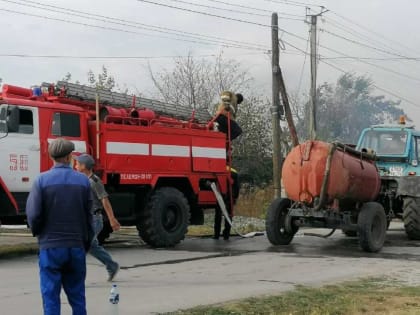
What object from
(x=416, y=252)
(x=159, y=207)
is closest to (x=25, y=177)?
(x=159, y=207)

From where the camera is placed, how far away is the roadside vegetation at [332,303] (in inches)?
286

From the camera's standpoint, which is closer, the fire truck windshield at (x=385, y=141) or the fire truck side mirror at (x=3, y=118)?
the fire truck side mirror at (x=3, y=118)

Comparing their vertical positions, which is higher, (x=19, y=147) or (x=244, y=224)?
(x=19, y=147)

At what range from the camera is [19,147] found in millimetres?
12039

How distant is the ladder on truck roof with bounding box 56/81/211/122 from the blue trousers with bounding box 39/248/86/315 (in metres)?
8.05

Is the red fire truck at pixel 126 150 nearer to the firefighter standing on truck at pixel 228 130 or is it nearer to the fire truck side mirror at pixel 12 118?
the fire truck side mirror at pixel 12 118

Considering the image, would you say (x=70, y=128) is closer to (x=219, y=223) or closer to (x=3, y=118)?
(x=3, y=118)

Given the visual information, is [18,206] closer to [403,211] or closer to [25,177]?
[25,177]

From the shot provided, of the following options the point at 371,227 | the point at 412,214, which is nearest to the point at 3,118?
the point at 371,227

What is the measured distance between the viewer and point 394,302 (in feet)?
25.9

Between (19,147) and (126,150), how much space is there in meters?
2.21

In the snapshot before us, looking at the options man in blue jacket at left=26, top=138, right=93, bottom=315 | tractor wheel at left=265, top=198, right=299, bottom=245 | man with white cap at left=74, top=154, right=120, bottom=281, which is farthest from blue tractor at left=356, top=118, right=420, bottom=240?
man in blue jacket at left=26, top=138, right=93, bottom=315

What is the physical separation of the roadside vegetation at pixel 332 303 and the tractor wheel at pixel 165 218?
5.40 metres

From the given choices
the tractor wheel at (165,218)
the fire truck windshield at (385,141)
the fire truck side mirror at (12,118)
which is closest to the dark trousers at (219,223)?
the tractor wheel at (165,218)
